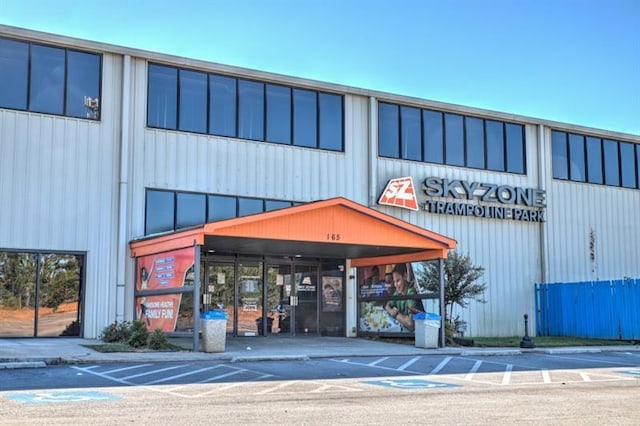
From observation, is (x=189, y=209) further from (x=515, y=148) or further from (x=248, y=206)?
(x=515, y=148)

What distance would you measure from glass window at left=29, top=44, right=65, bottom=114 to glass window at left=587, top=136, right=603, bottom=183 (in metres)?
20.2

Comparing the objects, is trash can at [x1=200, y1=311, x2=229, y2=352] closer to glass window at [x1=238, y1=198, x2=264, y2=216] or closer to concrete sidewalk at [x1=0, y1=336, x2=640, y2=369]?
concrete sidewalk at [x1=0, y1=336, x2=640, y2=369]

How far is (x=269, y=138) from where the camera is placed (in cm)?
2370

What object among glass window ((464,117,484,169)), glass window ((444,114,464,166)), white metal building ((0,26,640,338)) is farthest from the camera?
glass window ((464,117,484,169))

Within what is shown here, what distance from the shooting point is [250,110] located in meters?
23.5

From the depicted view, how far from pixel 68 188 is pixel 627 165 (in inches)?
876

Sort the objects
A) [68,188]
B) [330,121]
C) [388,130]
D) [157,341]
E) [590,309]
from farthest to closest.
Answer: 1. [388,130]
2. [590,309]
3. [330,121]
4. [68,188]
5. [157,341]

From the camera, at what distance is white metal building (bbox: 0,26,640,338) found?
20.3 meters

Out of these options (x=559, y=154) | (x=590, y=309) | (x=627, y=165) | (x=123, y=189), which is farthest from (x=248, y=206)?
Result: (x=627, y=165)

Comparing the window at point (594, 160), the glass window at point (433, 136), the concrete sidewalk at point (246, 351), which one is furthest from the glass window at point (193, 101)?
the window at point (594, 160)

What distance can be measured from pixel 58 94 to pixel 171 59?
336 centimetres

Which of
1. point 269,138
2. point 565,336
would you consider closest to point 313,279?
point 269,138

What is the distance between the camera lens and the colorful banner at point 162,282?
18.3m

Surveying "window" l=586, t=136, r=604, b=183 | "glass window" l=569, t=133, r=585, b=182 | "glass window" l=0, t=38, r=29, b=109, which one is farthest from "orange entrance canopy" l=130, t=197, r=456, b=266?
"window" l=586, t=136, r=604, b=183
